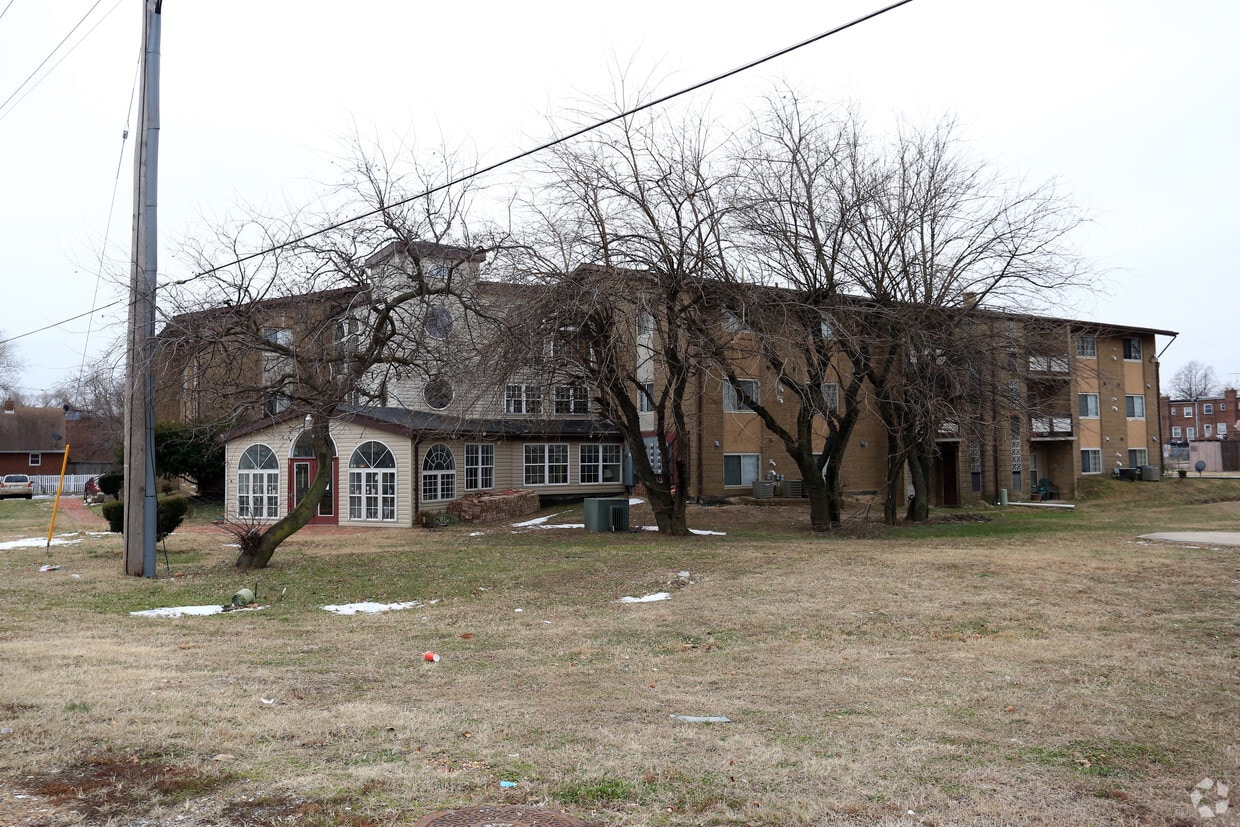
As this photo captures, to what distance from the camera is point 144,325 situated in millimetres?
16453

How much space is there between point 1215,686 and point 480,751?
251 inches

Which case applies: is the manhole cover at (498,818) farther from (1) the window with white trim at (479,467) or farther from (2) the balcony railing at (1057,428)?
(2) the balcony railing at (1057,428)

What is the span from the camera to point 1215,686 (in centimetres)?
804

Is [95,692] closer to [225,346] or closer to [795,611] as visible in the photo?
[795,611]

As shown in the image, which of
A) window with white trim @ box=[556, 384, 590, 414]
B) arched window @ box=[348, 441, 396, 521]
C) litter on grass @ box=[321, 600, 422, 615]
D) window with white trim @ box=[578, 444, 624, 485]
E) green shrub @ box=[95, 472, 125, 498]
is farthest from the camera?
green shrub @ box=[95, 472, 125, 498]

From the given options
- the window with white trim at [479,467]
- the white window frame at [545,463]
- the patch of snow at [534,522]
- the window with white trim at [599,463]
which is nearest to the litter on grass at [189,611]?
the patch of snow at [534,522]

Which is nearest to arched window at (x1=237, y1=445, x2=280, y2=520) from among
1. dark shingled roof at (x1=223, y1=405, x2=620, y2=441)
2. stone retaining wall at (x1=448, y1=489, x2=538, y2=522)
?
dark shingled roof at (x1=223, y1=405, x2=620, y2=441)

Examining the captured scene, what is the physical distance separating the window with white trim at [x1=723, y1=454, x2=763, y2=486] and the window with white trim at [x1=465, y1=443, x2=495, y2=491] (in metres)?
8.88

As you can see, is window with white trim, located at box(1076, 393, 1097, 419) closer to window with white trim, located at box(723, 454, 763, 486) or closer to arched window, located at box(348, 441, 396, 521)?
window with white trim, located at box(723, 454, 763, 486)

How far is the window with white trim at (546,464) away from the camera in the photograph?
34938 mm

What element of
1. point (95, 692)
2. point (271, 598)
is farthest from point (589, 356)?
point (95, 692)

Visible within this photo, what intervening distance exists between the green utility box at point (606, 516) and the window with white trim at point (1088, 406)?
92.3ft

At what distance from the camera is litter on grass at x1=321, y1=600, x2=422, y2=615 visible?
1312cm

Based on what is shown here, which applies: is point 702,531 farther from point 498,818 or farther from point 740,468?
point 498,818
